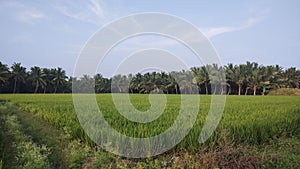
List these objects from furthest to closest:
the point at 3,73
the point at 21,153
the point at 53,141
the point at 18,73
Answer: the point at 18,73 → the point at 3,73 → the point at 53,141 → the point at 21,153

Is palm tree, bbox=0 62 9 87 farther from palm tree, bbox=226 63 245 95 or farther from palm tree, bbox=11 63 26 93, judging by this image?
palm tree, bbox=226 63 245 95

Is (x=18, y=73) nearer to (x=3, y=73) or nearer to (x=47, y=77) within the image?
(x=3, y=73)

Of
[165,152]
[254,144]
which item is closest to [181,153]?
[165,152]

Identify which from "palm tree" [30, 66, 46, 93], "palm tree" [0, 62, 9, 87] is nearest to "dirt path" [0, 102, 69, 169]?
"palm tree" [0, 62, 9, 87]

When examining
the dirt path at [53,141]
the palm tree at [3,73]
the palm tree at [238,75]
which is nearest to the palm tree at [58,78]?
the palm tree at [3,73]

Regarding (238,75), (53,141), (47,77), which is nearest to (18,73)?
(47,77)

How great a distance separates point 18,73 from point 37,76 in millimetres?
3273

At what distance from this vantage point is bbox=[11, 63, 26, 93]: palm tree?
38.2 m

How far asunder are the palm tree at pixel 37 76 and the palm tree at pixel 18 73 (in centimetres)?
160

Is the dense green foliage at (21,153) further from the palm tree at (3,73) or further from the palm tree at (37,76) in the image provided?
the palm tree at (37,76)

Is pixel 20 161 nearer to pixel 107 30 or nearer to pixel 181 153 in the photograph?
pixel 181 153

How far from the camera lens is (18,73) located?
3825 cm

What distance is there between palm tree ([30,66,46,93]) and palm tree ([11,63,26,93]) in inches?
63.0

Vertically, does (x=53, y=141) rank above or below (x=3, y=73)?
below
